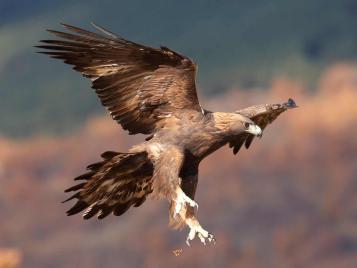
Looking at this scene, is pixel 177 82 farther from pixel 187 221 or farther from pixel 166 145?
pixel 187 221

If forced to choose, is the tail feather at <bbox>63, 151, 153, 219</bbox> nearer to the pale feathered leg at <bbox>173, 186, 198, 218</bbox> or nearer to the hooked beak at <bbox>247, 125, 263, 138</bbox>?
the pale feathered leg at <bbox>173, 186, 198, 218</bbox>

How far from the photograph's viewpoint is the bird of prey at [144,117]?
16.4 meters

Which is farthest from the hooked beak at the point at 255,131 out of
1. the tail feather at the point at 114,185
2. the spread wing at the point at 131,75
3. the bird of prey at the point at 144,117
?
the tail feather at the point at 114,185

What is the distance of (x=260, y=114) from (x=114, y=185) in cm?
290

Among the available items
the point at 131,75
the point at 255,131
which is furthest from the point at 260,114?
the point at 131,75

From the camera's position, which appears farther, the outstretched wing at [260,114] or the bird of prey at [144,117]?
the outstretched wing at [260,114]

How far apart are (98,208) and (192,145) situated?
2048 millimetres

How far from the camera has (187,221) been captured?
1595 centimetres

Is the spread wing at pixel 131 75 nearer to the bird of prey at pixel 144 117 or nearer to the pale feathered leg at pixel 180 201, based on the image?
the bird of prey at pixel 144 117

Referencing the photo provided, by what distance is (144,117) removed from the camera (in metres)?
17.1

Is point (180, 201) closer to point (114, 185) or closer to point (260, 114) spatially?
point (114, 185)

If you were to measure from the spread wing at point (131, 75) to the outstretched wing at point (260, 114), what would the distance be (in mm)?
1410

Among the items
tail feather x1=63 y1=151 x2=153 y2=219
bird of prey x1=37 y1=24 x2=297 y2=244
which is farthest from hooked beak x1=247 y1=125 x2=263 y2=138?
tail feather x1=63 y1=151 x2=153 y2=219

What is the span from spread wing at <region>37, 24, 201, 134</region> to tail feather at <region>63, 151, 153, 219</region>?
0.62 meters
